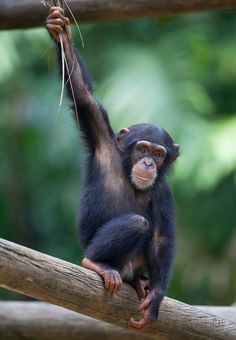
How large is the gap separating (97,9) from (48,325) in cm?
238

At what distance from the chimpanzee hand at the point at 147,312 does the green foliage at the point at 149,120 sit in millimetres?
5109

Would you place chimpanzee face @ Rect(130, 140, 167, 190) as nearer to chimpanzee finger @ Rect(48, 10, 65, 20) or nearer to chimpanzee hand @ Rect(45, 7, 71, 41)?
chimpanzee hand @ Rect(45, 7, 71, 41)

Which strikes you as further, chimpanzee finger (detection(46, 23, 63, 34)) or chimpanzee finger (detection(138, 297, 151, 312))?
chimpanzee finger (detection(138, 297, 151, 312))

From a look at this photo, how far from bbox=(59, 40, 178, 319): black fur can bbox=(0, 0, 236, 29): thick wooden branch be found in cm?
69

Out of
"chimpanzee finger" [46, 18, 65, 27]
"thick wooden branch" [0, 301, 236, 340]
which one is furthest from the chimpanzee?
"thick wooden branch" [0, 301, 236, 340]

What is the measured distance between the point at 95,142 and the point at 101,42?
7.47 m

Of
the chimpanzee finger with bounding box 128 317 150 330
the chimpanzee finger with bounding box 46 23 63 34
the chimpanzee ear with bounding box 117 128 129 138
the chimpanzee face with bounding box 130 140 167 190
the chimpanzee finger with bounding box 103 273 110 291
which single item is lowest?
the chimpanzee finger with bounding box 128 317 150 330

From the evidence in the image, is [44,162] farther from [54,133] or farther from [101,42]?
[101,42]

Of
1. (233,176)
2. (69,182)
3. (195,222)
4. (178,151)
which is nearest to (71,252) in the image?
(69,182)

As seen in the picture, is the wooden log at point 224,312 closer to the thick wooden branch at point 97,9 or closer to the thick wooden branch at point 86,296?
the thick wooden branch at point 86,296

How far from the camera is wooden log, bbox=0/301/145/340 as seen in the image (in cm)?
704

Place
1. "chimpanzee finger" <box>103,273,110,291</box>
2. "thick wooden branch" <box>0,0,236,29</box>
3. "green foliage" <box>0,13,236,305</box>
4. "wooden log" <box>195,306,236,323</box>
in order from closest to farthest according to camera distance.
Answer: "chimpanzee finger" <box>103,273,110,291</box>, "thick wooden branch" <box>0,0,236,29</box>, "wooden log" <box>195,306,236,323</box>, "green foliage" <box>0,13,236,305</box>

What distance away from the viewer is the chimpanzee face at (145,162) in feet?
19.9

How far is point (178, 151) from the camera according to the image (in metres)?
6.55
